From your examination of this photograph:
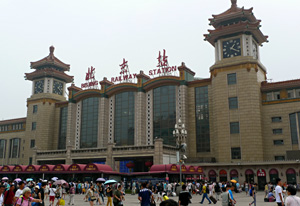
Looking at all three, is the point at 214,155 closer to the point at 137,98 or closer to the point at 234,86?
the point at 234,86

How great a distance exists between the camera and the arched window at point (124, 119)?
62.8 meters

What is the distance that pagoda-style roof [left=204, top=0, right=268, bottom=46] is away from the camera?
55375 mm

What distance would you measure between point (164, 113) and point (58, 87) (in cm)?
3114

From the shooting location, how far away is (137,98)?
6297 centimetres

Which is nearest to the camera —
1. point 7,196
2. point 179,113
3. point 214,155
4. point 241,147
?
point 7,196

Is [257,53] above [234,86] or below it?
above

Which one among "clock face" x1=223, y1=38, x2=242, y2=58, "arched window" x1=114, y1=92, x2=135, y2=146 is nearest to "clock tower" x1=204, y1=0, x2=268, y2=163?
"clock face" x1=223, y1=38, x2=242, y2=58

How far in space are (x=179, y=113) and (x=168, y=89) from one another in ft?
18.1

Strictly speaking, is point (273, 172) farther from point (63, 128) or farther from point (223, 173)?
point (63, 128)

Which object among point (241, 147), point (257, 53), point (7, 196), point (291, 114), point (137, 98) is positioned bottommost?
point (7, 196)

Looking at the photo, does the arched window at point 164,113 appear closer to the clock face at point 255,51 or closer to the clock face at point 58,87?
the clock face at point 255,51

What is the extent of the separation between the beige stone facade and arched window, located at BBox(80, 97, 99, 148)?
1.65ft

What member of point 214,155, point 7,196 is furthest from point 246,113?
point 7,196

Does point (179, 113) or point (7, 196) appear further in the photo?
point (179, 113)
